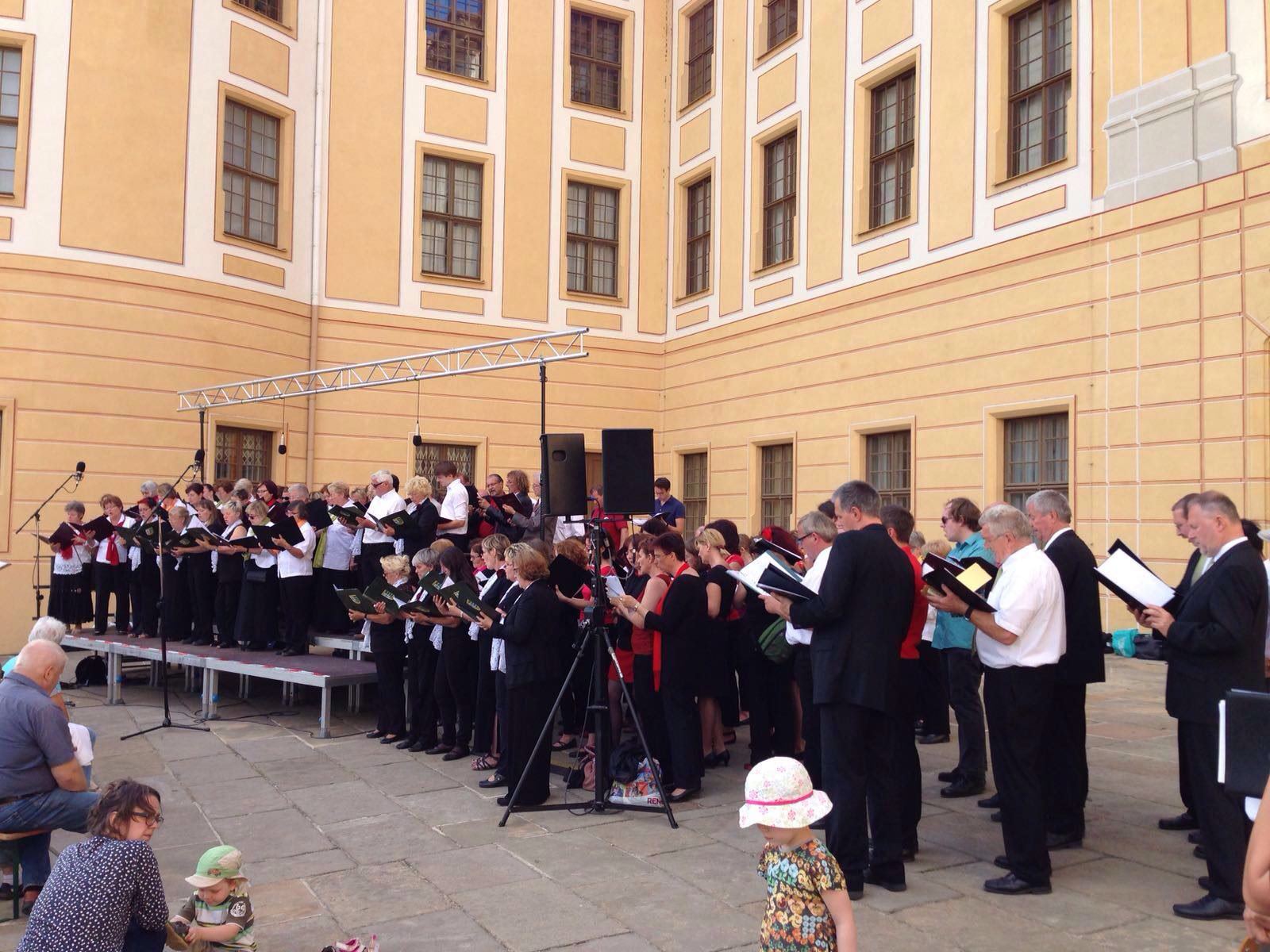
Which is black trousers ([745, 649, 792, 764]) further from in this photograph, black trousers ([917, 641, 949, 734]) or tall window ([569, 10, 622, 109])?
tall window ([569, 10, 622, 109])

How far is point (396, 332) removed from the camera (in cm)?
1841

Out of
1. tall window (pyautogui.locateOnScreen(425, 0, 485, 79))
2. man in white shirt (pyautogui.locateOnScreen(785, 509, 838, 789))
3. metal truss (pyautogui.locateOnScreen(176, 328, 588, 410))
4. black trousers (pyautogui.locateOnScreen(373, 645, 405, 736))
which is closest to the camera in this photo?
man in white shirt (pyautogui.locateOnScreen(785, 509, 838, 789))

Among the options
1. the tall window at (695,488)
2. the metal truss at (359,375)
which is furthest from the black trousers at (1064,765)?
the tall window at (695,488)

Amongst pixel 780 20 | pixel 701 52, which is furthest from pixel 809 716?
pixel 701 52

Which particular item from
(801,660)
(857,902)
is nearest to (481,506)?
(801,660)

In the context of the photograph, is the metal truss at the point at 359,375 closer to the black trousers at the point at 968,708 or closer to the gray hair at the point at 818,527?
the black trousers at the point at 968,708

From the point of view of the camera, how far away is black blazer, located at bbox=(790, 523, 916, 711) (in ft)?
17.1

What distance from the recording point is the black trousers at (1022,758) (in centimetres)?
513

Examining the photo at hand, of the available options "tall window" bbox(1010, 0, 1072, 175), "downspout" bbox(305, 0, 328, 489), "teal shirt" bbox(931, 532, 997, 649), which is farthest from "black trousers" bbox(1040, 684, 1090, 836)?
"downspout" bbox(305, 0, 328, 489)

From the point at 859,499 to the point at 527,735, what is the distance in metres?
3.03

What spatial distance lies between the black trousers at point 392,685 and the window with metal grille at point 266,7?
12.5 m

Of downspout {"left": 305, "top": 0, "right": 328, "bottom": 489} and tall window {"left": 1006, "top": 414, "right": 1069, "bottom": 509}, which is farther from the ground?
downspout {"left": 305, "top": 0, "right": 328, "bottom": 489}

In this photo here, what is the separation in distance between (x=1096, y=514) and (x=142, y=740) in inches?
405

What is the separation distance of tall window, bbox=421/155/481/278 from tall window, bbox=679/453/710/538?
5406 millimetres
